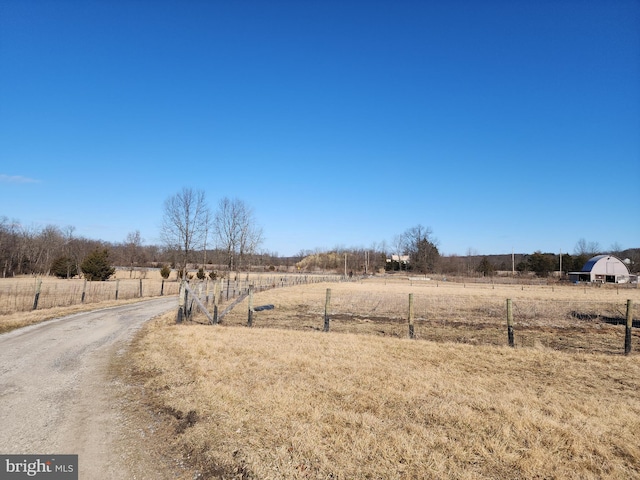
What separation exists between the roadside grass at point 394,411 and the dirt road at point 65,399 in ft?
2.00

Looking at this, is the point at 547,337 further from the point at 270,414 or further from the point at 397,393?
the point at 270,414

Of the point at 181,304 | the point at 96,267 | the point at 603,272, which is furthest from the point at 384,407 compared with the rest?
the point at 603,272

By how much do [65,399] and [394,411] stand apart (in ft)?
15.8

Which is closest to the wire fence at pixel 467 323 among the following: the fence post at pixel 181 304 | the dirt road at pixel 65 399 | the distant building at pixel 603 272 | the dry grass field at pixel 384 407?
the dry grass field at pixel 384 407

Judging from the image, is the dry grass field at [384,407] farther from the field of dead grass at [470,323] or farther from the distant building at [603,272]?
the distant building at [603,272]

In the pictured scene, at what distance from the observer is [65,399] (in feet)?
18.1

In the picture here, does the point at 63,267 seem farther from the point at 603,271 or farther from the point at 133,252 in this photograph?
the point at 603,271

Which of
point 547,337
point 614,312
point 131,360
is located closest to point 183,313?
point 131,360

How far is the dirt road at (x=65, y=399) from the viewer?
393 cm

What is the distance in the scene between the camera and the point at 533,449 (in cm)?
393

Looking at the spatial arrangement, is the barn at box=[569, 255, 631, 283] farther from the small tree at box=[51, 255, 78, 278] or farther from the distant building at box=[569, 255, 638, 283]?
the small tree at box=[51, 255, 78, 278]

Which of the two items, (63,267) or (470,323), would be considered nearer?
(470,323)

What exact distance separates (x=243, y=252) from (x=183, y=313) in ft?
109

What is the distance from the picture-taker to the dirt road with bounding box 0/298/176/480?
3.93 meters
